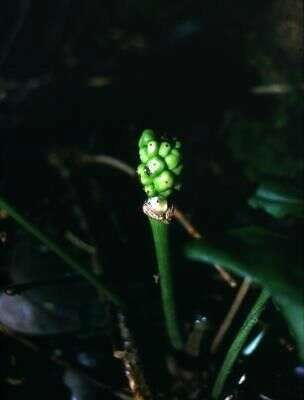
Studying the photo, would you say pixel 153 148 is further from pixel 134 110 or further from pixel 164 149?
pixel 134 110

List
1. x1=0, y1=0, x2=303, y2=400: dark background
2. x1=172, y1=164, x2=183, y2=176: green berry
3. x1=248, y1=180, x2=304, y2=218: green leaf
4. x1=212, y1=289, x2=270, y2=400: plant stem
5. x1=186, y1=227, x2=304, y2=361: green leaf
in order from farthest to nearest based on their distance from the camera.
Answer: x1=0, y1=0, x2=303, y2=400: dark background < x1=248, y1=180, x2=304, y2=218: green leaf < x1=212, y1=289, x2=270, y2=400: plant stem < x1=172, y1=164, x2=183, y2=176: green berry < x1=186, y1=227, x2=304, y2=361: green leaf

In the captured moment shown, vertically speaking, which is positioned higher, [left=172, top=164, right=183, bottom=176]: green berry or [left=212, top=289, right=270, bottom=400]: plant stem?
[left=172, top=164, right=183, bottom=176]: green berry

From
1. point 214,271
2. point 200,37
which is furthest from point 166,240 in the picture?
point 200,37

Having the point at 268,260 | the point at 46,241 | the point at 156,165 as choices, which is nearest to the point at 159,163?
the point at 156,165

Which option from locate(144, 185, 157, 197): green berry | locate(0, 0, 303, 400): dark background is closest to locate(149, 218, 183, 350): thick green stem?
locate(144, 185, 157, 197): green berry

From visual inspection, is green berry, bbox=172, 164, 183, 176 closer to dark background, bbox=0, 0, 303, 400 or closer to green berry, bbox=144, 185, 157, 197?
green berry, bbox=144, 185, 157, 197

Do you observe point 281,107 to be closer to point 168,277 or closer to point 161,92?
point 161,92
